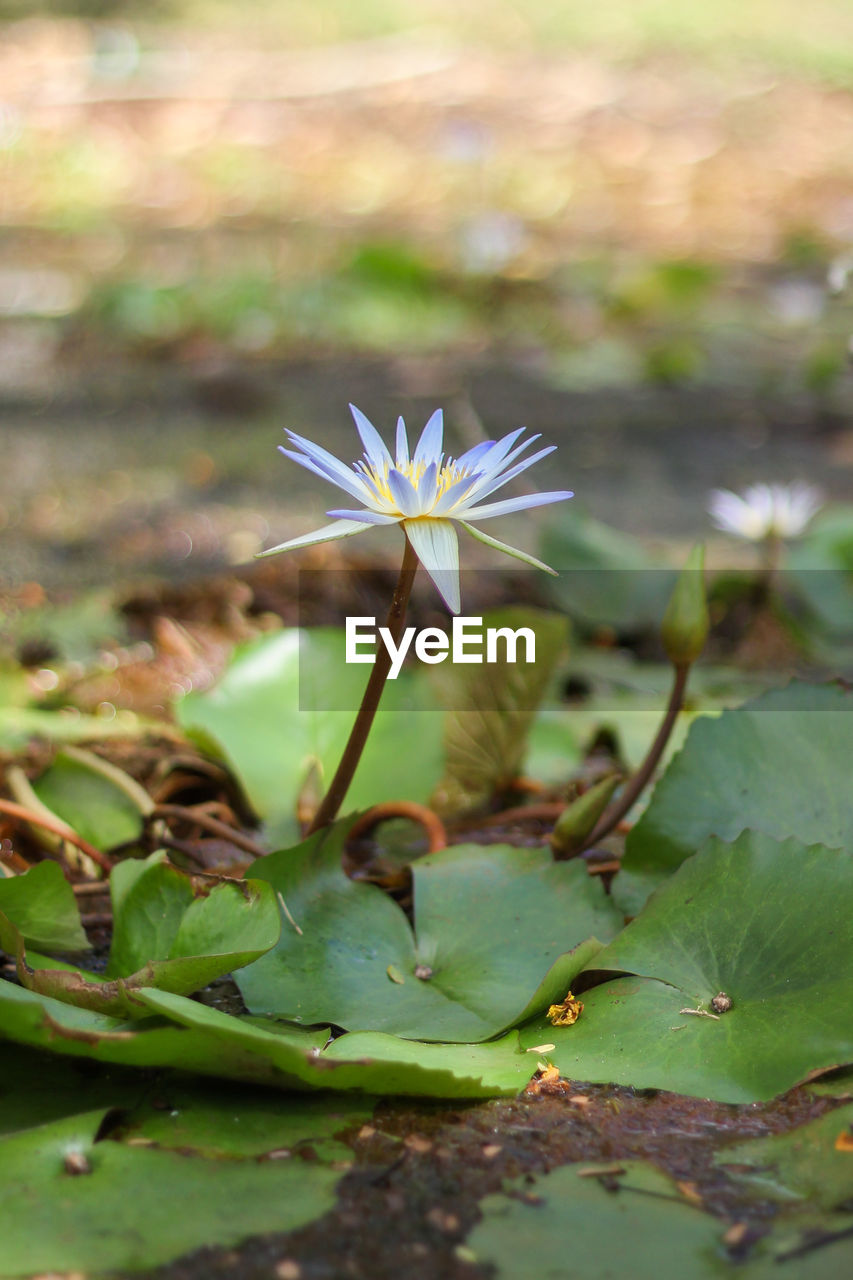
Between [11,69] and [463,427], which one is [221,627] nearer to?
[463,427]

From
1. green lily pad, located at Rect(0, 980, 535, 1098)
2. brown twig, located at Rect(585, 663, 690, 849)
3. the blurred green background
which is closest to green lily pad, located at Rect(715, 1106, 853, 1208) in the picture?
green lily pad, located at Rect(0, 980, 535, 1098)

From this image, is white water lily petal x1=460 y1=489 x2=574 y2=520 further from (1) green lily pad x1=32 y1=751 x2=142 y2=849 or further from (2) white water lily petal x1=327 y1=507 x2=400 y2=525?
(1) green lily pad x1=32 y1=751 x2=142 y2=849

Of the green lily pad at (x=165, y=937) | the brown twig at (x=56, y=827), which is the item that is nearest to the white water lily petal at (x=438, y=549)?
the green lily pad at (x=165, y=937)

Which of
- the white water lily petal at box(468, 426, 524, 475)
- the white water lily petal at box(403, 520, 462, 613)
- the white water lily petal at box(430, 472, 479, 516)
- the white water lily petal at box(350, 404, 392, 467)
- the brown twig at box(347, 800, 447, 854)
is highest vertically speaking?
the white water lily petal at box(350, 404, 392, 467)

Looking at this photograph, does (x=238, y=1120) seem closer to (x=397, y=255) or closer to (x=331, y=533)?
(x=331, y=533)

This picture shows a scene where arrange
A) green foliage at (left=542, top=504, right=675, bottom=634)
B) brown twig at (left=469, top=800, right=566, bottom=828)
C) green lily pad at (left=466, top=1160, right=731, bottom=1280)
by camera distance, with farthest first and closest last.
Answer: green foliage at (left=542, top=504, right=675, bottom=634) < brown twig at (left=469, top=800, right=566, bottom=828) < green lily pad at (left=466, top=1160, right=731, bottom=1280)

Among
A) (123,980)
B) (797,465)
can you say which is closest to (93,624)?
(123,980)

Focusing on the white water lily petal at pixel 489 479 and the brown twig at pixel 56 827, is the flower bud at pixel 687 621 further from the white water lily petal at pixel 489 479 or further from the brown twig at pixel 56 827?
the brown twig at pixel 56 827

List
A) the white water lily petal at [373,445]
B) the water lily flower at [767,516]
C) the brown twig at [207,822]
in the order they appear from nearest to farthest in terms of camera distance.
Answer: the white water lily petal at [373,445] → the brown twig at [207,822] → the water lily flower at [767,516]
